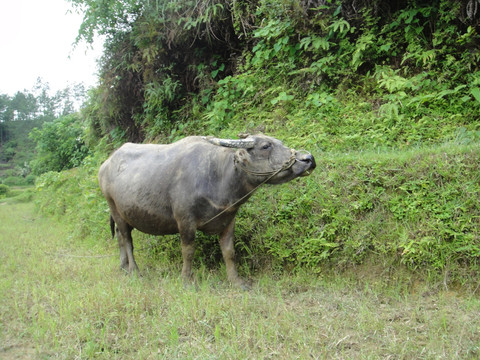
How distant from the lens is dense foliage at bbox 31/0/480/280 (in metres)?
3.97

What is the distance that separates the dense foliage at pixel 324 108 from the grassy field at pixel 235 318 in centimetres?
40

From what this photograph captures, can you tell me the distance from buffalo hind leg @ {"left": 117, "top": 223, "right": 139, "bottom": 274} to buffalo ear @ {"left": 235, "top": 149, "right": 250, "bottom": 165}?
2.06 m

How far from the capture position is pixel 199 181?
163 inches

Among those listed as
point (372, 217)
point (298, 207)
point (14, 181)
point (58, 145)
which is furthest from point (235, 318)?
point (14, 181)

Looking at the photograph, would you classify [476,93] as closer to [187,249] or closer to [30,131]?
[187,249]

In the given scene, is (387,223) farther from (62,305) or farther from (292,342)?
(62,305)

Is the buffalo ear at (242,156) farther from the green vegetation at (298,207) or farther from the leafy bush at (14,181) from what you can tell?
the leafy bush at (14,181)

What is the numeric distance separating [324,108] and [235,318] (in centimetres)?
375

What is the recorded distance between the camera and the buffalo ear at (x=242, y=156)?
3848 millimetres

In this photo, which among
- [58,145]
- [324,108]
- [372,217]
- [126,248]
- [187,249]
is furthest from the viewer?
[58,145]

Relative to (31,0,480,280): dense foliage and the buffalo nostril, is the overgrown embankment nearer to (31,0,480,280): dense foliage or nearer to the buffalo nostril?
(31,0,480,280): dense foliage

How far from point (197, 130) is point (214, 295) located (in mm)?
4327

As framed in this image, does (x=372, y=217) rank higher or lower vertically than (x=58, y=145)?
lower

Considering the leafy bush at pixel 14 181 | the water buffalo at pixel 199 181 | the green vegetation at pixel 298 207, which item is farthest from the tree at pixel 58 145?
the leafy bush at pixel 14 181
